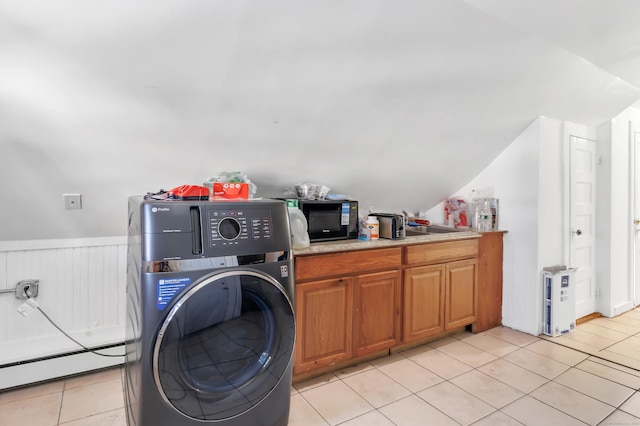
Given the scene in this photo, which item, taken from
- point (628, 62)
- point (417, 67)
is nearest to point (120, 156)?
point (417, 67)

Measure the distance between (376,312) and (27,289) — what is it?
6.77 feet

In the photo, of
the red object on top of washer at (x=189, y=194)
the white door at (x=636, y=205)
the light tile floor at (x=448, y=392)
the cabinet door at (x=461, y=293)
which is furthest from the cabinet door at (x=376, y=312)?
the white door at (x=636, y=205)

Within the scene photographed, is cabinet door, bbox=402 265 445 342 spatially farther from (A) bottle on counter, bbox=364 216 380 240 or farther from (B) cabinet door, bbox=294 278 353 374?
(B) cabinet door, bbox=294 278 353 374

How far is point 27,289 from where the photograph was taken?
80.1 inches

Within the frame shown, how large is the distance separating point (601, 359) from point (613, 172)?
5.80 ft

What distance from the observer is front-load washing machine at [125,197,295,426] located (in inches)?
49.9

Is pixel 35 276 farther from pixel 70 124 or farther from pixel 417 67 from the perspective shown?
pixel 417 67

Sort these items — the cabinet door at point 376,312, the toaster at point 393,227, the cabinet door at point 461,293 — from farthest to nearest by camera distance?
the cabinet door at point 461,293 → the toaster at point 393,227 → the cabinet door at point 376,312

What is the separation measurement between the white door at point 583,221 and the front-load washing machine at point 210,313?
281cm

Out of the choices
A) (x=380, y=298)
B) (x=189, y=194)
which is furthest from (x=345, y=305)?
(x=189, y=194)

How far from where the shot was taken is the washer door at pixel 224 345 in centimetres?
128

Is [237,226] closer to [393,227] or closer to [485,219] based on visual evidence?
[393,227]

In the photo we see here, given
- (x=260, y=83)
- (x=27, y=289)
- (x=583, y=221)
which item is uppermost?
(x=260, y=83)

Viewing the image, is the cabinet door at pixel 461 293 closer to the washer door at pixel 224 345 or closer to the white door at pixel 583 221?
the white door at pixel 583 221
